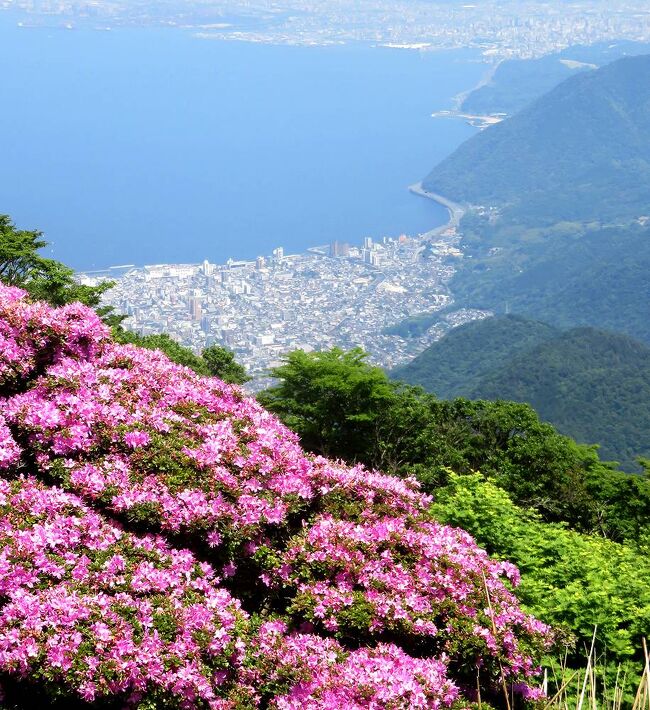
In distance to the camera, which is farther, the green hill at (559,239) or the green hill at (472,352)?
the green hill at (559,239)

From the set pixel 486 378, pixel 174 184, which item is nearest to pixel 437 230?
pixel 174 184

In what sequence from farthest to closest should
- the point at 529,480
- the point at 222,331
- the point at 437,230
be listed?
the point at 437,230, the point at 222,331, the point at 529,480

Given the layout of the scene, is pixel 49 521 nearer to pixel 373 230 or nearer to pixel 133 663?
pixel 133 663

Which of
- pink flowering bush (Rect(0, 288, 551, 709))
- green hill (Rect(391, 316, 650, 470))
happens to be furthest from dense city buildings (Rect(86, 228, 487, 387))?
pink flowering bush (Rect(0, 288, 551, 709))

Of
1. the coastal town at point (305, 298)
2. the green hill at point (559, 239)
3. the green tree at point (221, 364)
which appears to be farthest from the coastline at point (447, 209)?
the green tree at point (221, 364)

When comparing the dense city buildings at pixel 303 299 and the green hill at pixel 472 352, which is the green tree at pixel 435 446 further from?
the dense city buildings at pixel 303 299

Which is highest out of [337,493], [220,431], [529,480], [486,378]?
[220,431]

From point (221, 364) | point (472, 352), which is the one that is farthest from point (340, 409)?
point (472, 352)
